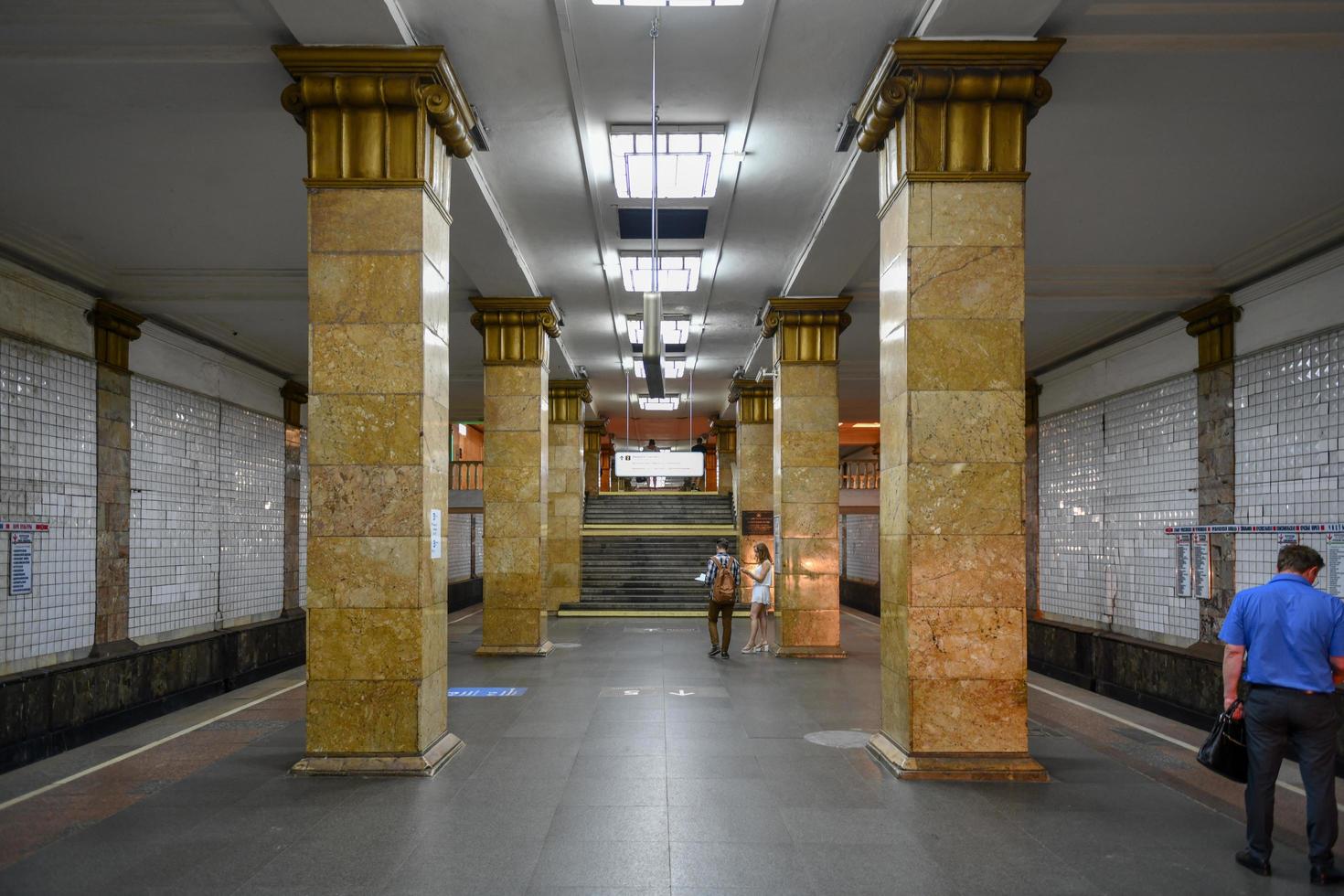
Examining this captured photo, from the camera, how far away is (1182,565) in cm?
1056

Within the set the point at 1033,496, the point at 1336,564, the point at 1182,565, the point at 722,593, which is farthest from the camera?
the point at 1033,496

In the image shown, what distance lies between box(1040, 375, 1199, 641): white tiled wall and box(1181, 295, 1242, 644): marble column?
287 mm

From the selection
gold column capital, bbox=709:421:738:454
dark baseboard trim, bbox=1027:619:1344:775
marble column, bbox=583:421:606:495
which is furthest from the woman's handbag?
gold column capital, bbox=709:421:738:454

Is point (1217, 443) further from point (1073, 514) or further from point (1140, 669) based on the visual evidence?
point (1073, 514)

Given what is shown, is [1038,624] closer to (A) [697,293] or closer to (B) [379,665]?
(A) [697,293]

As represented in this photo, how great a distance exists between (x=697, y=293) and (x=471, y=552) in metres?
15.9

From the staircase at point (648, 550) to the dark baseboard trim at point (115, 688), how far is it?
7.92 m

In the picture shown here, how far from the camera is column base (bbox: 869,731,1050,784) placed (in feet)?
19.5

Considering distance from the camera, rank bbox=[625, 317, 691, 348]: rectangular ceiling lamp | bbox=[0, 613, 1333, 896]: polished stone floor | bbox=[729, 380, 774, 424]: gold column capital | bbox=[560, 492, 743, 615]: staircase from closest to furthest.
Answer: bbox=[0, 613, 1333, 896]: polished stone floor, bbox=[625, 317, 691, 348]: rectangular ceiling lamp, bbox=[560, 492, 743, 615]: staircase, bbox=[729, 380, 774, 424]: gold column capital

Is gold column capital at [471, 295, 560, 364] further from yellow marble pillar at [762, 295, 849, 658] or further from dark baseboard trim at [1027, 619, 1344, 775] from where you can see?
dark baseboard trim at [1027, 619, 1344, 775]

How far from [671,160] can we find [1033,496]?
11.0m

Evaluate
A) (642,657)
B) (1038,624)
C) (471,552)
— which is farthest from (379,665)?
(471,552)

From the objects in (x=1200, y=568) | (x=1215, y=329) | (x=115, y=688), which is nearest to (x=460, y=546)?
(x=115, y=688)

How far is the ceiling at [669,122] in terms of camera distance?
583 cm
